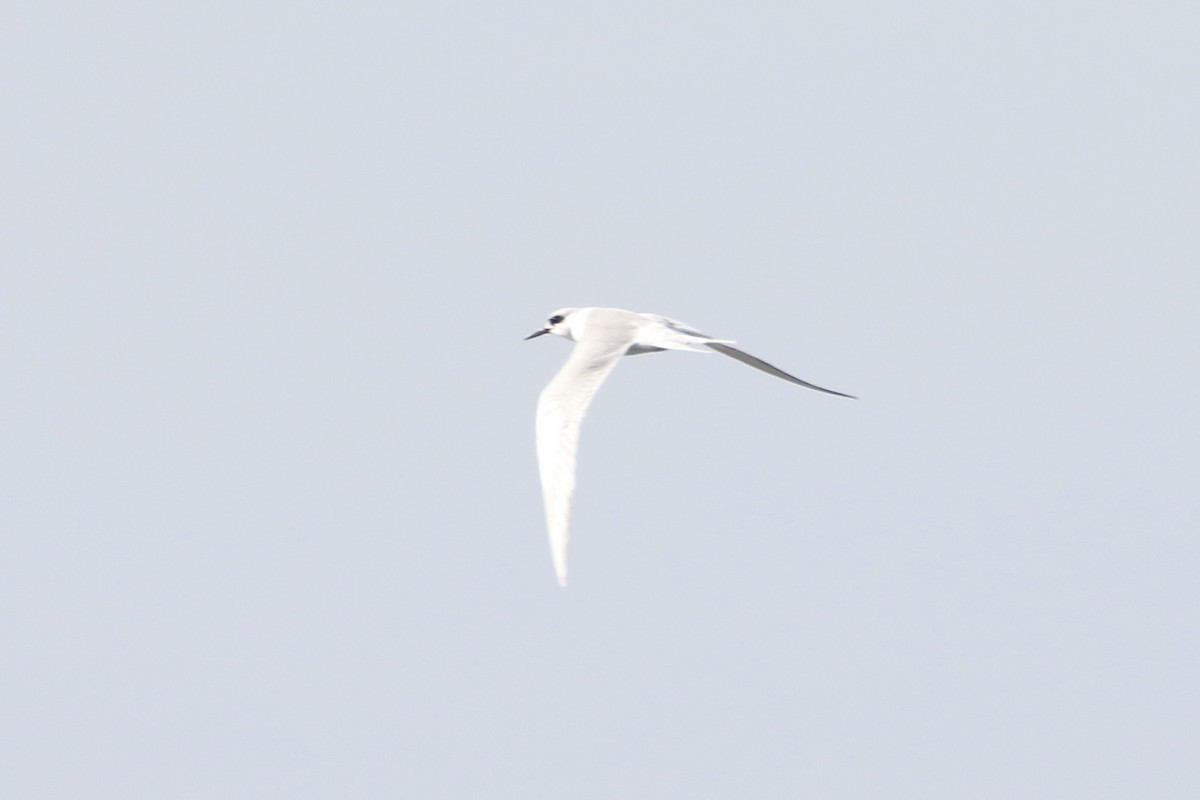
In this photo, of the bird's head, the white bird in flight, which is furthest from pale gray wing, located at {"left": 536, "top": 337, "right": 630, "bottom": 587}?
the bird's head

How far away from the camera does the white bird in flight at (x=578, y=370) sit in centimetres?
1270

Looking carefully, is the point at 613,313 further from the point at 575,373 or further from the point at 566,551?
the point at 566,551

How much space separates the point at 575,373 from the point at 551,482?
6.79 feet

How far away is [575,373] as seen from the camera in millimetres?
14758

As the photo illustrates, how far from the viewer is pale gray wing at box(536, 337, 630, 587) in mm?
12445

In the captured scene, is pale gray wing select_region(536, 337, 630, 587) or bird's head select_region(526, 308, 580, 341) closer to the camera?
pale gray wing select_region(536, 337, 630, 587)

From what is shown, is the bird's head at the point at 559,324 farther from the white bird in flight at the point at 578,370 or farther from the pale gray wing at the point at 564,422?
the pale gray wing at the point at 564,422

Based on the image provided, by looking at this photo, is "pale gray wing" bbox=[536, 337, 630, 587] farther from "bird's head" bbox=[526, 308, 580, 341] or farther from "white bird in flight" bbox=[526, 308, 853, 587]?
"bird's head" bbox=[526, 308, 580, 341]

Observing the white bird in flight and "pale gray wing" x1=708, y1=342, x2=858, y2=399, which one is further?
"pale gray wing" x1=708, y1=342, x2=858, y2=399

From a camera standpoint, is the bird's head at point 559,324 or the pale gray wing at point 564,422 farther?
the bird's head at point 559,324

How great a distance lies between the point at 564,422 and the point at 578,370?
3.92ft

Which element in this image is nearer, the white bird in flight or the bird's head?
the white bird in flight

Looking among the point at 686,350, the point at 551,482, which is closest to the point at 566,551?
the point at 551,482

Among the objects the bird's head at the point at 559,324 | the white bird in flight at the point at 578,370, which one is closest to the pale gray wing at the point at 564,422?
the white bird in flight at the point at 578,370
